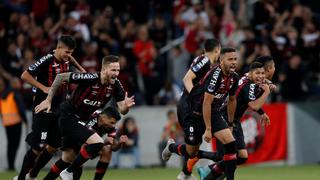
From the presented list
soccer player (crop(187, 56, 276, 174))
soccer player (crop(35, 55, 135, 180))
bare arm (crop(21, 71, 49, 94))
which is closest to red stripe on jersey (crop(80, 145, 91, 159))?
soccer player (crop(35, 55, 135, 180))

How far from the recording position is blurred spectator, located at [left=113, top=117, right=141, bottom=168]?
66.2 ft

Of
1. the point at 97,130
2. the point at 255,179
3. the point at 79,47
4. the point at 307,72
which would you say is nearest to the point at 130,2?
the point at 79,47

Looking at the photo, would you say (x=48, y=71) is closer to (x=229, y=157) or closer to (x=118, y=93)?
(x=118, y=93)

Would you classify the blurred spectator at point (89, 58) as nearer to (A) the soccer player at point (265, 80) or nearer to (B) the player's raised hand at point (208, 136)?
(A) the soccer player at point (265, 80)

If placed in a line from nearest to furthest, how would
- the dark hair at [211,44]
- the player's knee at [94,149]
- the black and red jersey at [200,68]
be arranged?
the player's knee at [94,149] → the black and red jersey at [200,68] → the dark hair at [211,44]

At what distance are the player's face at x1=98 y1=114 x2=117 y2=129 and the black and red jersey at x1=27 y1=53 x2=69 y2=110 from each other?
89 centimetres

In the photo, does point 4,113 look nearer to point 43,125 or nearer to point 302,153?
point 43,125

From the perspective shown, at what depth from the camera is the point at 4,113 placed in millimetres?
19375

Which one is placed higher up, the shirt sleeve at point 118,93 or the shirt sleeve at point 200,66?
the shirt sleeve at point 200,66

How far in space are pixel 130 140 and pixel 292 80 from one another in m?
4.15

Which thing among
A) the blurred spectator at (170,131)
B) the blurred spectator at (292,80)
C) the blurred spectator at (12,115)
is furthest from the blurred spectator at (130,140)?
the blurred spectator at (292,80)

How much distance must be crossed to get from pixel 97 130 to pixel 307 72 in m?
9.34

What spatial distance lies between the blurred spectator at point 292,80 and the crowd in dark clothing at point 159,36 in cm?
2

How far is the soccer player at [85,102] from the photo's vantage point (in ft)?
41.2
